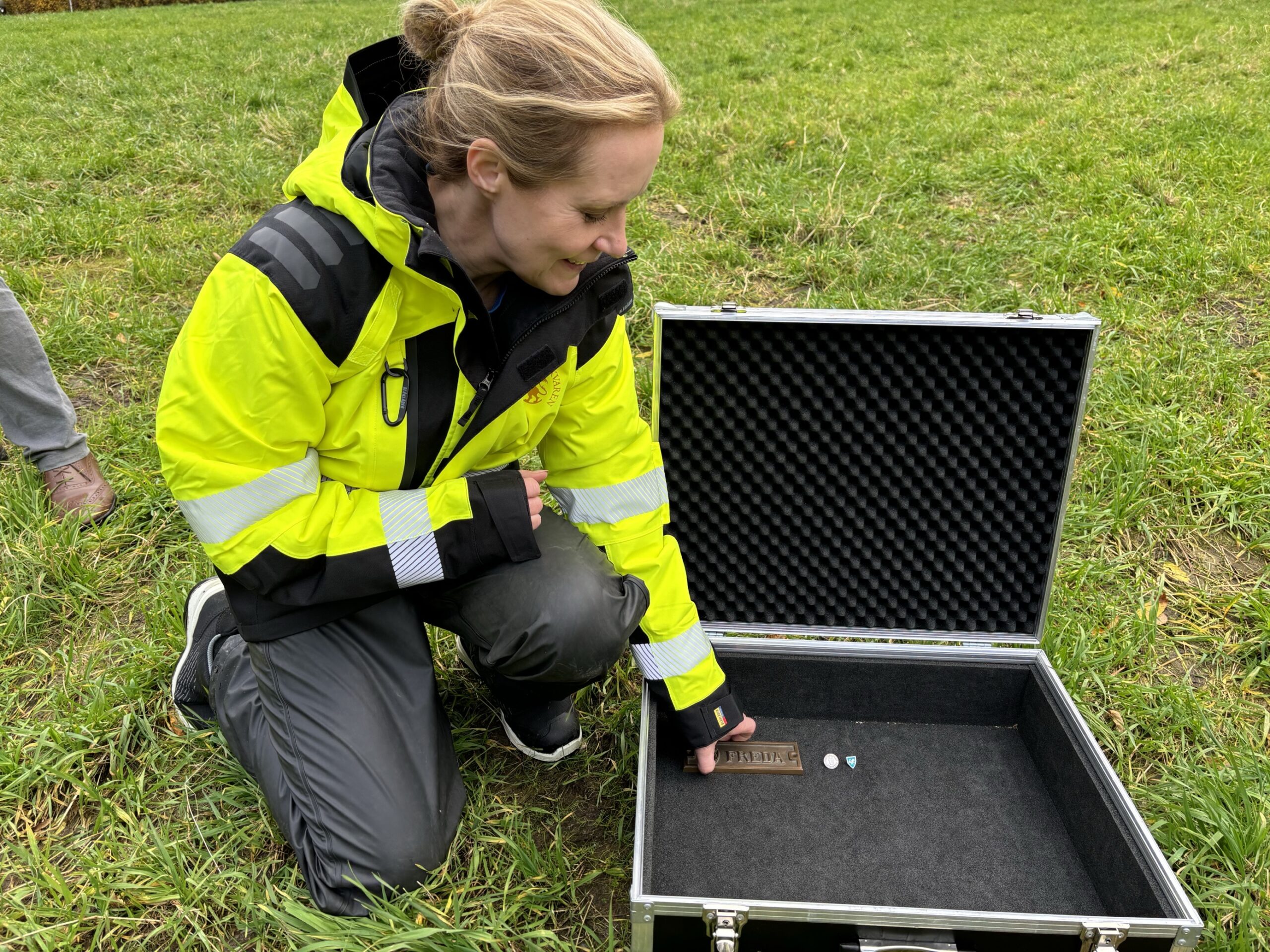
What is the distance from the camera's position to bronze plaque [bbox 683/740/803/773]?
2.47 meters

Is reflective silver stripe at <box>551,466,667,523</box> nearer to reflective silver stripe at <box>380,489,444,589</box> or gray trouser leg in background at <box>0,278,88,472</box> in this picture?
reflective silver stripe at <box>380,489,444,589</box>

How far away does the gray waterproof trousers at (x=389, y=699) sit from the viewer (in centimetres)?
211

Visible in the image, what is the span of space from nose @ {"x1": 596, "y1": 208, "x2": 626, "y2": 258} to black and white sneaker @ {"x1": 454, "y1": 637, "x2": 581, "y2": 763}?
125 cm

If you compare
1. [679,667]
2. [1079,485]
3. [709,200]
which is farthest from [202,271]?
[1079,485]

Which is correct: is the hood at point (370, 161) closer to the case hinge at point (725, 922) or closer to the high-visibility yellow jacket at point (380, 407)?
the high-visibility yellow jacket at point (380, 407)

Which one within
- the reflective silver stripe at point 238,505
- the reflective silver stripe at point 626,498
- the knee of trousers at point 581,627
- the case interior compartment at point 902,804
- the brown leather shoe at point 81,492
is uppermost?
the reflective silver stripe at point 238,505

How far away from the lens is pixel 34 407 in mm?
3346

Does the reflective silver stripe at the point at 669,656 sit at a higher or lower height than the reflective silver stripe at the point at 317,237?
lower

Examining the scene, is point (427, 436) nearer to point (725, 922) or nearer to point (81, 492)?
point (725, 922)

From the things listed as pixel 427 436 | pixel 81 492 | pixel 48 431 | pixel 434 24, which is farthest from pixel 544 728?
pixel 48 431

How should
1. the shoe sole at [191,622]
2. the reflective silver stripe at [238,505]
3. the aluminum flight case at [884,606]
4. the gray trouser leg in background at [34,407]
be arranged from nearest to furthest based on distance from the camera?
the reflective silver stripe at [238,505]
the aluminum flight case at [884,606]
the shoe sole at [191,622]
the gray trouser leg in background at [34,407]

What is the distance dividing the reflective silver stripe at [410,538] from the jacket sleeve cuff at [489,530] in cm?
2

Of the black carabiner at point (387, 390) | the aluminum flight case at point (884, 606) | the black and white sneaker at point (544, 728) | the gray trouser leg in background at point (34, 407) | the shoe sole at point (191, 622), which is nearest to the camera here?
the black carabiner at point (387, 390)

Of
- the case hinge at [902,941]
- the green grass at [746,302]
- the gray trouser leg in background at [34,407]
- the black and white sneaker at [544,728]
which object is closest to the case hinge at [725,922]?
the case hinge at [902,941]
